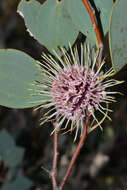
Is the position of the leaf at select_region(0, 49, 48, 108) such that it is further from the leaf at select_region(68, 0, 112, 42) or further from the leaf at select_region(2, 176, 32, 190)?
the leaf at select_region(2, 176, 32, 190)

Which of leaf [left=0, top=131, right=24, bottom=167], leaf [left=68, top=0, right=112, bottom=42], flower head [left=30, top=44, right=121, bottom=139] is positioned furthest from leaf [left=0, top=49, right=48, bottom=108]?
leaf [left=0, top=131, right=24, bottom=167]

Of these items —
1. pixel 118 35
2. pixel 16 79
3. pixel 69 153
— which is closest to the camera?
pixel 118 35

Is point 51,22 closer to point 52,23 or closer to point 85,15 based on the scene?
point 52,23

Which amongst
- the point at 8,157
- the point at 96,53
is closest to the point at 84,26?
the point at 96,53

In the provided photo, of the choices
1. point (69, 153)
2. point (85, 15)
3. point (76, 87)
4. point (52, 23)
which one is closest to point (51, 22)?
point (52, 23)

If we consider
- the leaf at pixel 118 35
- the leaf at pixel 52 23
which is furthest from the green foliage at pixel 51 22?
the leaf at pixel 118 35

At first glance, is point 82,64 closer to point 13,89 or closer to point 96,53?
point 96,53
